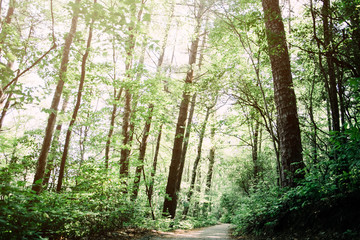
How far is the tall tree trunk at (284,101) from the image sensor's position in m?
5.10

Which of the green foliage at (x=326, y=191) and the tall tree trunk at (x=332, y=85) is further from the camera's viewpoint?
the tall tree trunk at (x=332, y=85)

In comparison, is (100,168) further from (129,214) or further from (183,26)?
(183,26)

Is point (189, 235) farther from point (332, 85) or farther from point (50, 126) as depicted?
point (332, 85)

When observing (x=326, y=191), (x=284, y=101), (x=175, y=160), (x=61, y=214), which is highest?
(x=284, y=101)

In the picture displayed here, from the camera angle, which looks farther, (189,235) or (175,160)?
(175,160)

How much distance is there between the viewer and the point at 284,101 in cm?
559

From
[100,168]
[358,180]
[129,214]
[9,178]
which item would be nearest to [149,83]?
[100,168]

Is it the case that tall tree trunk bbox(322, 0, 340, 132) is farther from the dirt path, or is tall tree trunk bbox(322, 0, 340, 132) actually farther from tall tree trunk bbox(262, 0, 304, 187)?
the dirt path

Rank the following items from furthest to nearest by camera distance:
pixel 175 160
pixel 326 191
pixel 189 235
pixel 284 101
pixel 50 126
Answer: pixel 175 160, pixel 189 235, pixel 50 126, pixel 284 101, pixel 326 191

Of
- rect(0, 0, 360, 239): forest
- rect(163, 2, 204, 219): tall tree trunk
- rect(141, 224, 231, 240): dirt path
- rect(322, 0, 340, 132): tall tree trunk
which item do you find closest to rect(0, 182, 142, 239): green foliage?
rect(0, 0, 360, 239): forest

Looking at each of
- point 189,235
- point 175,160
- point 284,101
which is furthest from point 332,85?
point 175,160

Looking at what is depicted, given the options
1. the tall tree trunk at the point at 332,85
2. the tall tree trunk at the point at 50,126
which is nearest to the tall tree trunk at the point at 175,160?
the tall tree trunk at the point at 50,126

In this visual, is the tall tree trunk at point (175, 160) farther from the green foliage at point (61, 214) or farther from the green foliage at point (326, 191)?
the green foliage at point (326, 191)

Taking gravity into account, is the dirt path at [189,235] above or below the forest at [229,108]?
below
